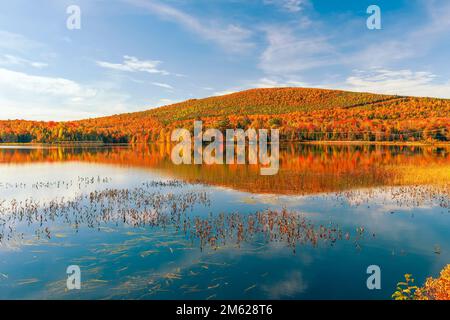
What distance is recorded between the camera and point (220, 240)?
54.5ft

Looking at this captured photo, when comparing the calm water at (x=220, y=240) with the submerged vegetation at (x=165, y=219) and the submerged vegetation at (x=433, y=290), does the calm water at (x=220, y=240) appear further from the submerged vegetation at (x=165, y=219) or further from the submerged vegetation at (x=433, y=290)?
the submerged vegetation at (x=433, y=290)

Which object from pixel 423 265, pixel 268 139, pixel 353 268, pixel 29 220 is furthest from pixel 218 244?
pixel 268 139

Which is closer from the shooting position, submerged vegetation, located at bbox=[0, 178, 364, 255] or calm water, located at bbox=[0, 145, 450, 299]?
calm water, located at bbox=[0, 145, 450, 299]

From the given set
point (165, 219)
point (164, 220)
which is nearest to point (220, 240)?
point (164, 220)

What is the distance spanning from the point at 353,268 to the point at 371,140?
14590 cm

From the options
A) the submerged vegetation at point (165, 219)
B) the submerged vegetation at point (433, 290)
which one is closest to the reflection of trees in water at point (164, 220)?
the submerged vegetation at point (165, 219)

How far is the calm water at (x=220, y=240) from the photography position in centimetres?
1197

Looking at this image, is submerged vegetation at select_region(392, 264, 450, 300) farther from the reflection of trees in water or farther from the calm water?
the reflection of trees in water

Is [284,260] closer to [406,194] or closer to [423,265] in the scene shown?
[423,265]

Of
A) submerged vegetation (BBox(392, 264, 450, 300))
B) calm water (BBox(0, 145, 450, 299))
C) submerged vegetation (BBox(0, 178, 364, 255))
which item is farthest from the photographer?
submerged vegetation (BBox(0, 178, 364, 255))

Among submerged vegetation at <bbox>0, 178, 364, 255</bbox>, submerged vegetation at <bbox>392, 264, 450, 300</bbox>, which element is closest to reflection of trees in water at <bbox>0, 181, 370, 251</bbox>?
submerged vegetation at <bbox>0, 178, 364, 255</bbox>

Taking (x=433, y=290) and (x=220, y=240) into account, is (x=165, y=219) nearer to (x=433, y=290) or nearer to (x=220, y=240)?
(x=220, y=240)

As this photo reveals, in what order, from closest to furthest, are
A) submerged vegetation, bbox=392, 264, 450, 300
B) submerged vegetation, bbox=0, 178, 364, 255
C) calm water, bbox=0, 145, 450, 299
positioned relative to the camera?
submerged vegetation, bbox=392, 264, 450, 300, calm water, bbox=0, 145, 450, 299, submerged vegetation, bbox=0, 178, 364, 255

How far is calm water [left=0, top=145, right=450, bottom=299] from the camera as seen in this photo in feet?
39.3
